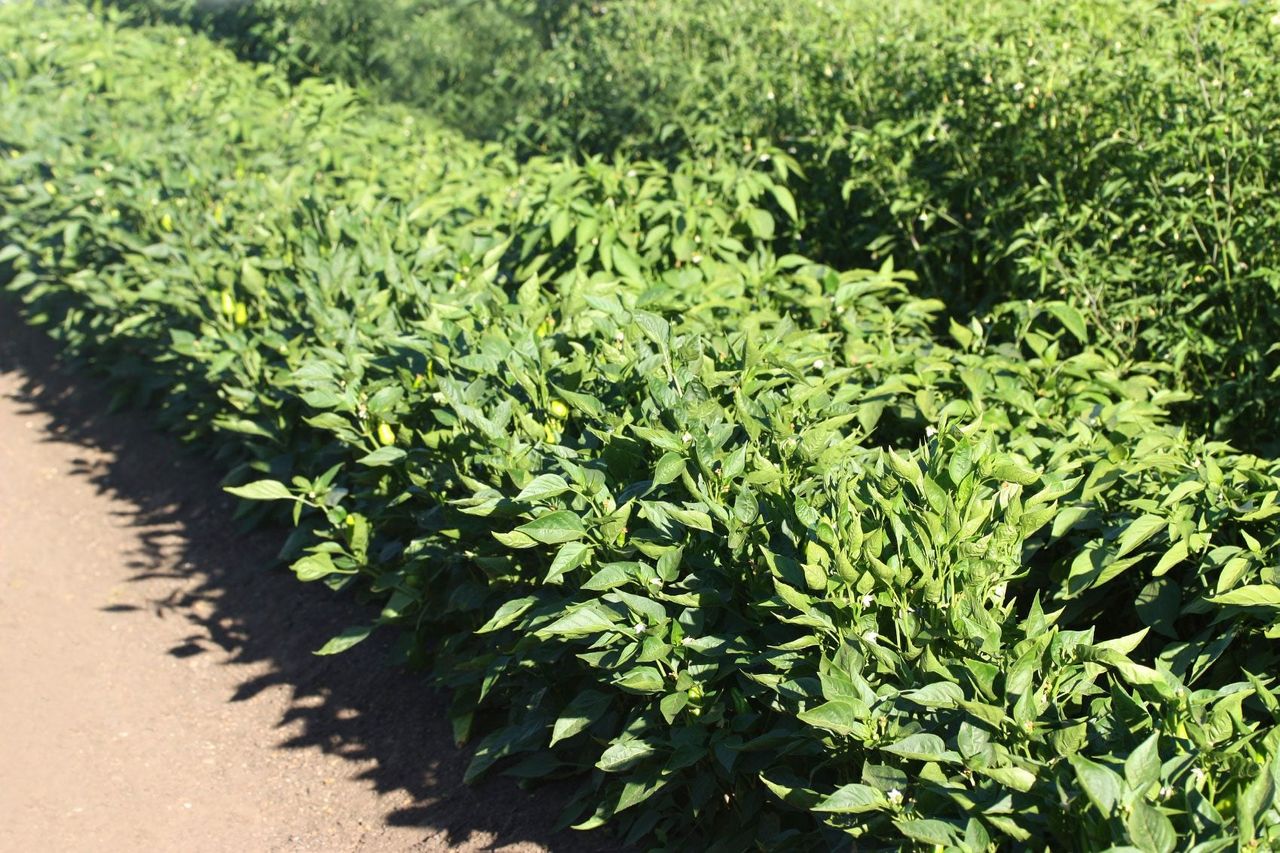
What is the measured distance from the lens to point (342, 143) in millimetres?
6133

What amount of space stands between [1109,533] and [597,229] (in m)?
2.25

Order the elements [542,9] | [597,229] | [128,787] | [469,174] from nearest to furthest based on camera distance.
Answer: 1. [128,787]
2. [597,229]
3. [469,174]
4. [542,9]

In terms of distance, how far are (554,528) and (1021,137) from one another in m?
2.56

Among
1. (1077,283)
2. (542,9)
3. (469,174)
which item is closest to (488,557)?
(1077,283)

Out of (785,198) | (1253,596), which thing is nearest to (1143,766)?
(1253,596)

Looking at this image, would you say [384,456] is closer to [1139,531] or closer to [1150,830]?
[1139,531]

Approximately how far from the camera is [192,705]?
408cm

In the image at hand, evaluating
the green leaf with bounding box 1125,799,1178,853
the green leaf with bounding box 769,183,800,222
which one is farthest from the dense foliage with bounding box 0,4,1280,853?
the green leaf with bounding box 769,183,800,222

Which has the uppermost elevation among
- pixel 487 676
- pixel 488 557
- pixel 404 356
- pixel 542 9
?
pixel 542 9

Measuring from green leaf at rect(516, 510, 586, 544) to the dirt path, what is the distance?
2.58 ft

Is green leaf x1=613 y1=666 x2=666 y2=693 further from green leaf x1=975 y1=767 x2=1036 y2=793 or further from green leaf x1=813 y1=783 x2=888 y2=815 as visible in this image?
green leaf x1=975 y1=767 x2=1036 y2=793

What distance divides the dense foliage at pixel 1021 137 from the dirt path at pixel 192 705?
2.24 m

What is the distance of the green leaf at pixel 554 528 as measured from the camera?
2830 mm

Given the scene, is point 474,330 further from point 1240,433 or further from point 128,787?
point 1240,433
